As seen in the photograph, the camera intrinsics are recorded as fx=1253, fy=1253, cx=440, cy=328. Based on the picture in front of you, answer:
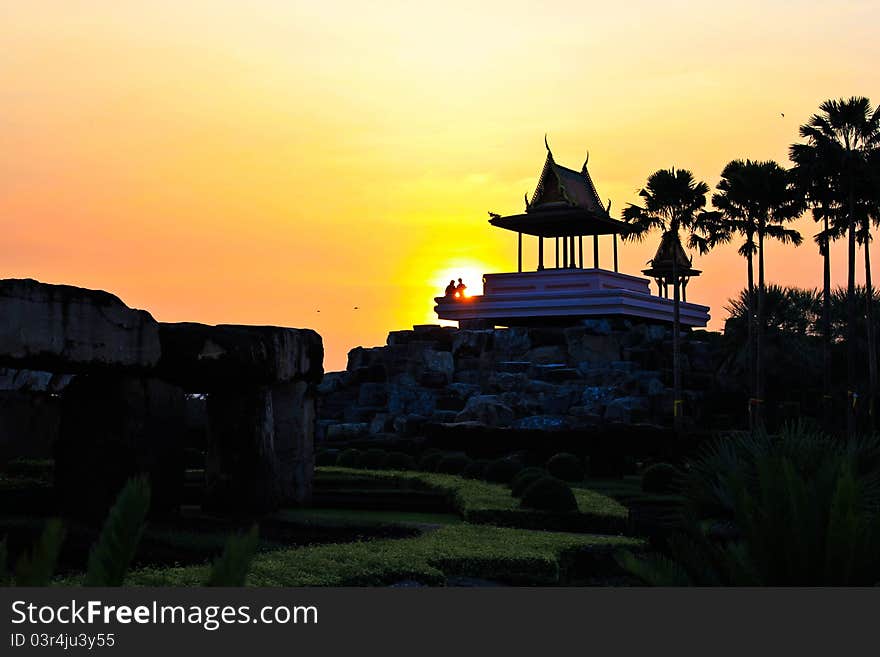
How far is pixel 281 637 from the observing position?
5625 millimetres

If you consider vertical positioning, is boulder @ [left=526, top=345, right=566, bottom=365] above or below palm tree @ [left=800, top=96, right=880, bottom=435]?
below

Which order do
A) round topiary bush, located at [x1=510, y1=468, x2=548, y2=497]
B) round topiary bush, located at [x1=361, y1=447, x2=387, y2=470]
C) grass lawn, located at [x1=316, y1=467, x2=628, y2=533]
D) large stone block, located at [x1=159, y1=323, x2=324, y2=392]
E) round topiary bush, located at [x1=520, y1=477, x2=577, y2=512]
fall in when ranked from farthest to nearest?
round topiary bush, located at [x1=361, y1=447, x2=387, y2=470]
round topiary bush, located at [x1=510, y1=468, x2=548, y2=497]
round topiary bush, located at [x1=520, y1=477, x2=577, y2=512]
grass lawn, located at [x1=316, y1=467, x2=628, y2=533]
large stone block, located at [x1=159, y1=323, x2=324, y2=392]

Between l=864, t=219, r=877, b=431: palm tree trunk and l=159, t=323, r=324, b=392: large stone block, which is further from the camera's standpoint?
l=864, t=219, r=877, b=431: palm tree trunk

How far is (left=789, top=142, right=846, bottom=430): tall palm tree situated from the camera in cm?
4025

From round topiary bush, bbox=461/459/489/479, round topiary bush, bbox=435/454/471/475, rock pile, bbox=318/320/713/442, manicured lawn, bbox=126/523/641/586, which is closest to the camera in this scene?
manicured lawn, bbox=126/523/641/586

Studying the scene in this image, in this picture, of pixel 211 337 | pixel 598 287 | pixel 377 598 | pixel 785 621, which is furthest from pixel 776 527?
pixel 598 287

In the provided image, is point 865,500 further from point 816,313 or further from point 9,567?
point 816,313

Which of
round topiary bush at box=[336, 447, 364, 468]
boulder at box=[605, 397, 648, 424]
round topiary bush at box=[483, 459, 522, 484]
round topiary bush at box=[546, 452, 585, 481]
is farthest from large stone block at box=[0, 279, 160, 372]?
boulder at box=[605, 397, 648, 424]

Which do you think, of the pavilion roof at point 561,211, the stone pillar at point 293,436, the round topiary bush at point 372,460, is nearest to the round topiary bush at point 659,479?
the round topiary bush at point 372,460

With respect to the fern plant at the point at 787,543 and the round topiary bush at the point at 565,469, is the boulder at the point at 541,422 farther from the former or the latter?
the fern plant at the point at 787,543

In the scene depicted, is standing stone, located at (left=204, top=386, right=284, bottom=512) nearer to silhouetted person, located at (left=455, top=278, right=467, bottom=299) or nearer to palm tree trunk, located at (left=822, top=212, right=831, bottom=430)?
palm tree trunk, located at (left=822, top=212, right=831, bottom=430)

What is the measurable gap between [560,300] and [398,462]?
2570cm

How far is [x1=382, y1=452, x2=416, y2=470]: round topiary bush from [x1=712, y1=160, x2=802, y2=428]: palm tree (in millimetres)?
17285

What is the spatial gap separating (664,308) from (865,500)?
41.7 meters
